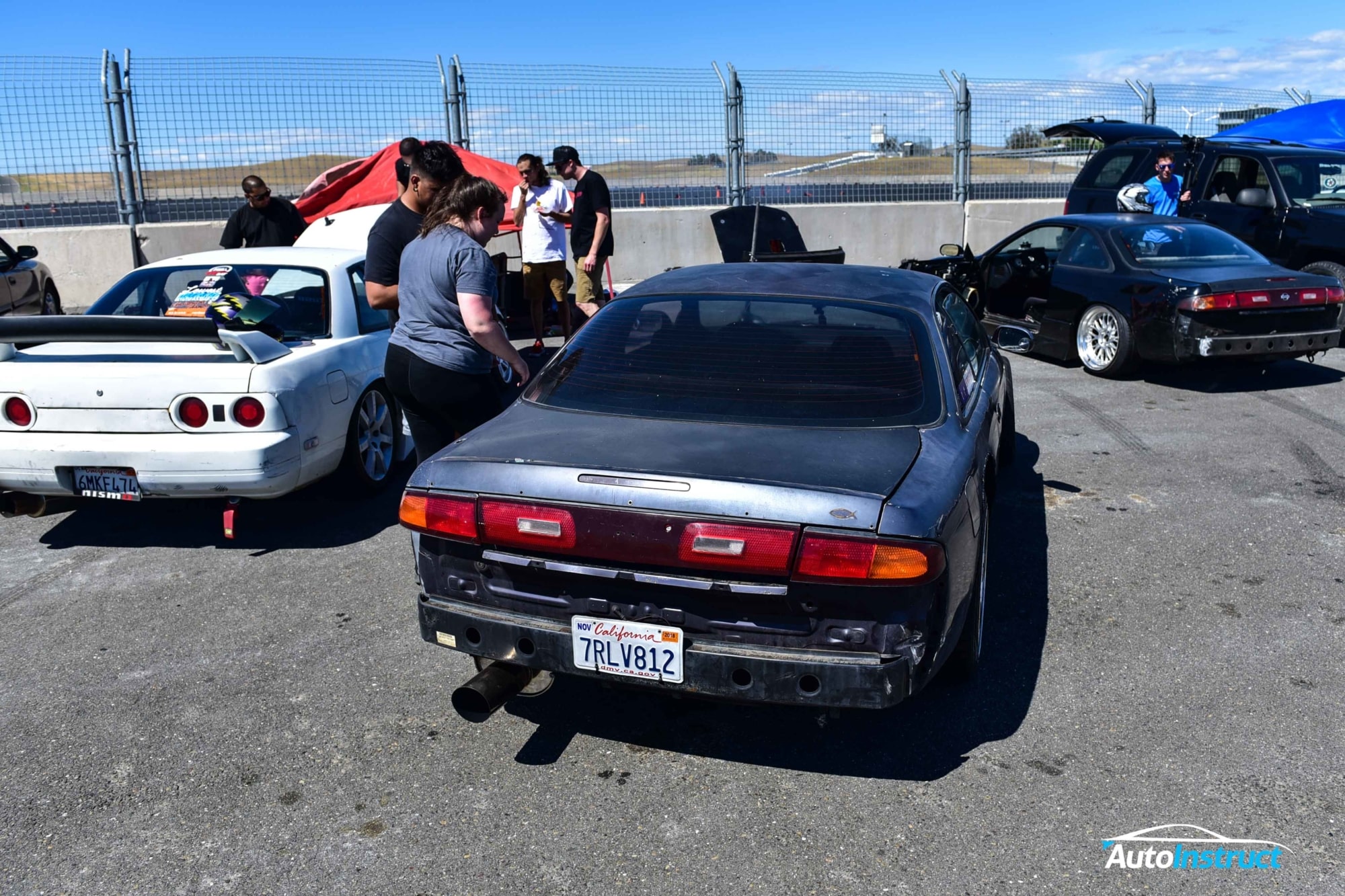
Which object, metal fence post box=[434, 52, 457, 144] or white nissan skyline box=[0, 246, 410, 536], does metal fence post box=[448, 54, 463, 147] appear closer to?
metal fence post box=[434, 52, 457, 144]

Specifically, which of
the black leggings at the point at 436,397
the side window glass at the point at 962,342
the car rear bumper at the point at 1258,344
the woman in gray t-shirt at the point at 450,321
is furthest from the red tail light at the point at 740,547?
the car rear bumper at the point at 1258,344

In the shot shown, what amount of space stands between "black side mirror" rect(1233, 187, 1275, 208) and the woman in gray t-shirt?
8301mm

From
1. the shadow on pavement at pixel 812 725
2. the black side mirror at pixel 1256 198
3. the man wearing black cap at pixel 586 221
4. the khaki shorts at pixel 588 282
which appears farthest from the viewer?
the black side mirror at pixel 1256 198

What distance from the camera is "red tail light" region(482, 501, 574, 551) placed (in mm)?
2938

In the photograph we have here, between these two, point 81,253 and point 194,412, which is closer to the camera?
point 194,412

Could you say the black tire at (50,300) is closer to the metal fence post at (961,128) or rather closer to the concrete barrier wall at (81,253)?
the concrete barrier wall at (81,253)

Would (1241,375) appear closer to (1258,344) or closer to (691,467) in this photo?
(1258,344)

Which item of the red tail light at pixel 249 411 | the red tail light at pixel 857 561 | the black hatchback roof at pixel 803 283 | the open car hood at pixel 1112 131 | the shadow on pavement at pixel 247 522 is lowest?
the shadow on pavement at pixel 247 522

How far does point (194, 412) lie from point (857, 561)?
329 cm

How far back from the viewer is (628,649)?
2.97 m

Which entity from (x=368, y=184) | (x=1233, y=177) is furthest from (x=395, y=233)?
(x=1233, y=177)

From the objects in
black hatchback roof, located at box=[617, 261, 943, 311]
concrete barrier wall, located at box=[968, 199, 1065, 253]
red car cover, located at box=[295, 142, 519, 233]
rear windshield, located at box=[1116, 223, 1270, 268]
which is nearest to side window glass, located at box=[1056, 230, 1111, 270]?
rear windshield, located at box=[1116, 223, 1270, 268]

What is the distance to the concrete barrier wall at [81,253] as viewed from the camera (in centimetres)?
1179

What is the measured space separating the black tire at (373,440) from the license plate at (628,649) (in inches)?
110
